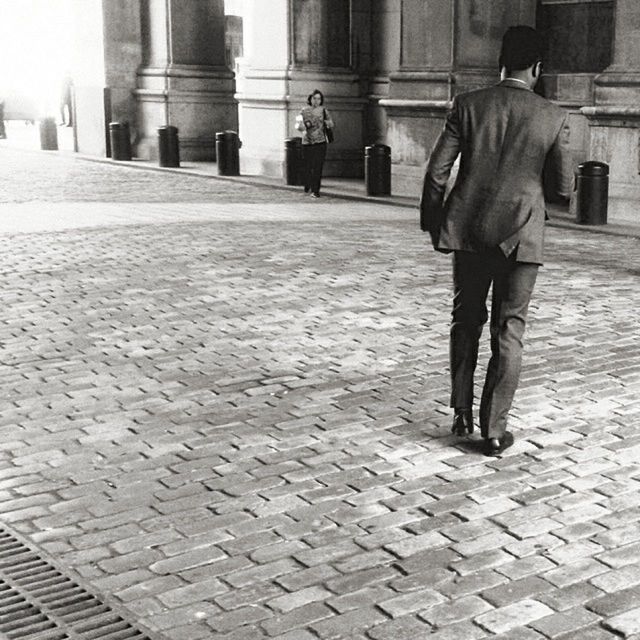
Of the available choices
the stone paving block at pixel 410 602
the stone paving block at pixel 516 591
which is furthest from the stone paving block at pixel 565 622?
the stone paving block at pixel 410 602

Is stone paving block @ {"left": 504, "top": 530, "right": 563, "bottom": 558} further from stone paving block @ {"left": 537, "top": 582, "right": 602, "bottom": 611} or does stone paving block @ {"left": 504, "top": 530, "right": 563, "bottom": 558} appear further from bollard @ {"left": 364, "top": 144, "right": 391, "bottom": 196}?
bollard @ {"left": 364, "top": 144, "right": 391, "bottom": 196}

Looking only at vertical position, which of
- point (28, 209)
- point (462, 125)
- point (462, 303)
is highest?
point (462, 125)

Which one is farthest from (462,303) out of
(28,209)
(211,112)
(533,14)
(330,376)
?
(211,112)

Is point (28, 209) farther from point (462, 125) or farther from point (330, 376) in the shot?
point (462, 125)

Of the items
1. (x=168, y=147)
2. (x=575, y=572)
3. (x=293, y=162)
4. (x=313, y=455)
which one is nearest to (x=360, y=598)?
(x=575, y=572)

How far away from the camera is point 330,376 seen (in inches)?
279

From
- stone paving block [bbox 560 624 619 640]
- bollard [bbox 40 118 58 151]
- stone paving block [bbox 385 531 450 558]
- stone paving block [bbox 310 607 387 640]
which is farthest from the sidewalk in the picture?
stone paving block [bbox 310 607 387 640]

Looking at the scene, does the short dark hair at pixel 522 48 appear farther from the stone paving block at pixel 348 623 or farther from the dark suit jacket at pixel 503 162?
the stone paving block at pixel 348 623

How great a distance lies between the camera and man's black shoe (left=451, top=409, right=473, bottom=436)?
5812mm

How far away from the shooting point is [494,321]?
18.1 ft

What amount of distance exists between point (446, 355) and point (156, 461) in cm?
269

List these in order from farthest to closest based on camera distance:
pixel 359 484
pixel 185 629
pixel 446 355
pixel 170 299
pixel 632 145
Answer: pixel 632 145 < pixel 170 299 < pixel 446 355 < pixel 359 484 < pixel 185 629

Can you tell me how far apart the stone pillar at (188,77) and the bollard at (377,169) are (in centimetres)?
863

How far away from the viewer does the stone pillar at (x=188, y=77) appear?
25.8m
